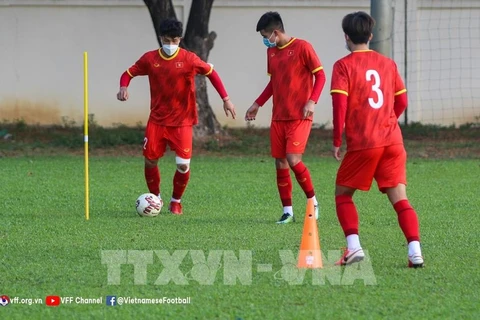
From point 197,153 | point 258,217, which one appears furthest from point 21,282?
point 197,153

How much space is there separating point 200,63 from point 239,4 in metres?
10.8

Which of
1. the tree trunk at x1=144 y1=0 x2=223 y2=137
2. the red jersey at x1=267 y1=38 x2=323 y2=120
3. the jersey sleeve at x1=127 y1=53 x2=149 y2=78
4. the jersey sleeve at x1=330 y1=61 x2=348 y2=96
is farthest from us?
the tree trunk at x1=144 y1=0 x2=223 y2=137

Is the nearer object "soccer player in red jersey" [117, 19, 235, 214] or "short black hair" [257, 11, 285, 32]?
"short black hair" [257, 11, 285, 32]

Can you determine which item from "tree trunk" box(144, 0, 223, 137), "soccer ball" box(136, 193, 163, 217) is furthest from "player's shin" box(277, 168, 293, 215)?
"tree trunk" box(144, 0, 223, 137)

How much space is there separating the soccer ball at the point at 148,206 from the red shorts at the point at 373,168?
3489 millimetres

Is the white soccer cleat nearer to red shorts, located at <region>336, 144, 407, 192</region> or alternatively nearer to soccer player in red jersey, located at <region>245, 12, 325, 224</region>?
red shorts, located at <region>336, 144, 407, 192</region>

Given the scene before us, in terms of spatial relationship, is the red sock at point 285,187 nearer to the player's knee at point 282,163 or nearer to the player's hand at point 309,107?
the player's knee at point 282,163

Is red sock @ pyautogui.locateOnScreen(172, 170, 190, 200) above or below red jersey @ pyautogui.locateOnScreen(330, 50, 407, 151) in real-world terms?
below

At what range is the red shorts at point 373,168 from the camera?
7.70m

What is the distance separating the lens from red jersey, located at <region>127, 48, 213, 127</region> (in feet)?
36.3

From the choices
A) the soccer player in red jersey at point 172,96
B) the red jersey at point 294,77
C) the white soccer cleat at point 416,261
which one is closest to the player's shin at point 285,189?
the red jersey at point 294,77

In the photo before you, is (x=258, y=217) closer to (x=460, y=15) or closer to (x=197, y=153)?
(x=197, y=153)

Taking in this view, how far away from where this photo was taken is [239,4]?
21.6 m

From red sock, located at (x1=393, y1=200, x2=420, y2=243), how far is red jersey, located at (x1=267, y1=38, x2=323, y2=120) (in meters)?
2.71
